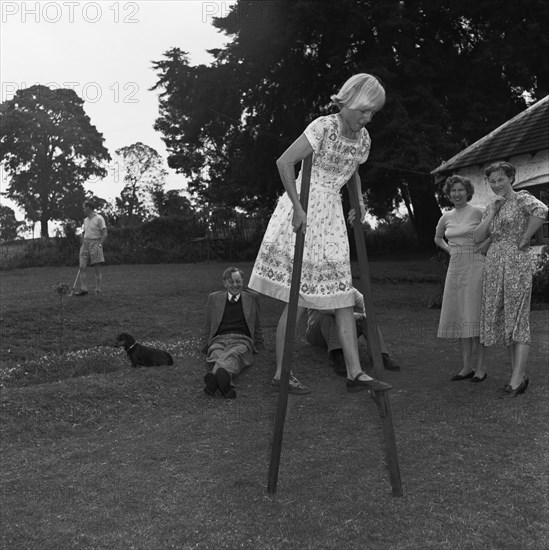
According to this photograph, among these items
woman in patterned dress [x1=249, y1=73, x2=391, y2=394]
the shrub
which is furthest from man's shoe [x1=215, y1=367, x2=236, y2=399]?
the shrub

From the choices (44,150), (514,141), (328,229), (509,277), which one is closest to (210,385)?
(328,229)

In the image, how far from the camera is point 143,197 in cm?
5956

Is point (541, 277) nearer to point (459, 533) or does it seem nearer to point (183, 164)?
point (459, 533)

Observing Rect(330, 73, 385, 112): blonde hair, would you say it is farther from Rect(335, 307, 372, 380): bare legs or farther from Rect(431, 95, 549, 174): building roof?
Rect(431, 95, 549, 174): building roof

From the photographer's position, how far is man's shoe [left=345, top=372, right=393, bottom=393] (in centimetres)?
413

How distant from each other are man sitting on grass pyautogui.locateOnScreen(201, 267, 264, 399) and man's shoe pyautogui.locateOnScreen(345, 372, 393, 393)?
2911 millimetres

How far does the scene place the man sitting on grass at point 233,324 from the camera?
7.28m

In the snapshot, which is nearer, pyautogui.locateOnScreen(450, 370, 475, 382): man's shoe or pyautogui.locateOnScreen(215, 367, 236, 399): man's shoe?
pyautogui.locateOnScreen(215, 367, 236, 399): man's shoe

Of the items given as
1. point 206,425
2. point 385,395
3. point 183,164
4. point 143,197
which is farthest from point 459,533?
point 143,197

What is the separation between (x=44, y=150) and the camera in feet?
181

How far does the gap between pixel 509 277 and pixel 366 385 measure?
2.88 metres

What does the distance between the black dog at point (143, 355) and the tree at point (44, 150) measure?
1911 inches

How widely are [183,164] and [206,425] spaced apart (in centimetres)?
4326

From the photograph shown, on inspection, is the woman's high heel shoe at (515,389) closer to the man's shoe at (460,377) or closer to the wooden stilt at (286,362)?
the man's shoe at (460,377)
